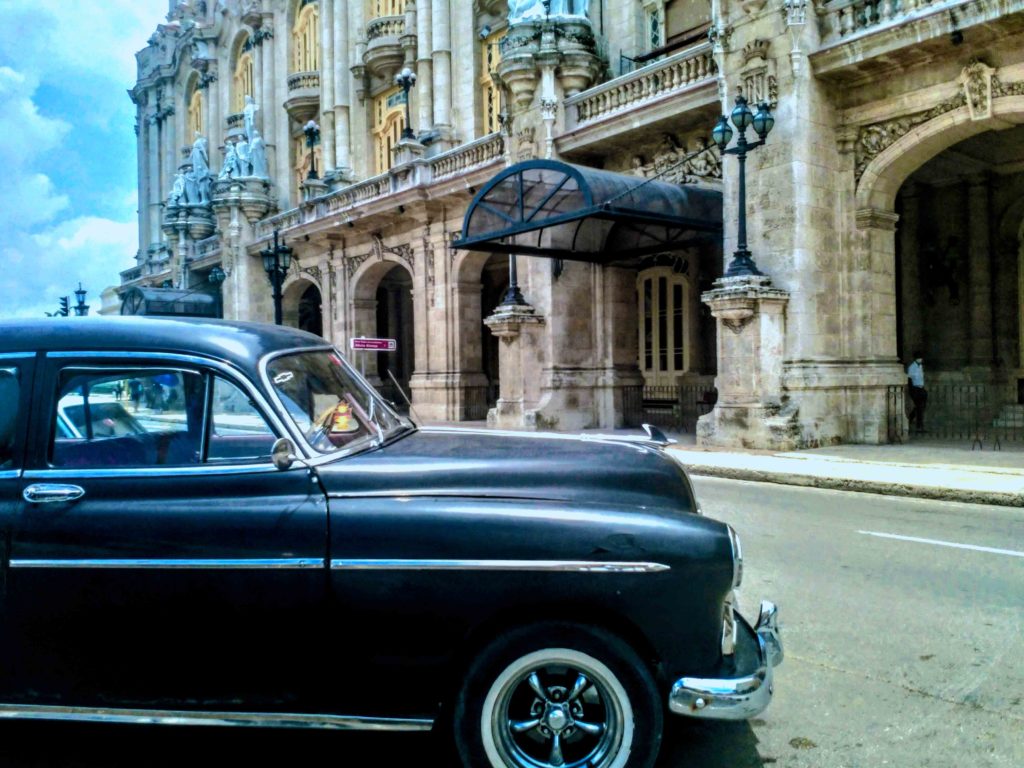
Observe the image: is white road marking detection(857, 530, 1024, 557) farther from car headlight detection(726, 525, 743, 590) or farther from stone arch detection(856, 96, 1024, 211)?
stone arch detection(856, 96, 1024, 211)

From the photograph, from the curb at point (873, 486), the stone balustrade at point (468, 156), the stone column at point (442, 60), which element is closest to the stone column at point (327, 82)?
the stone column at point (442, 60)

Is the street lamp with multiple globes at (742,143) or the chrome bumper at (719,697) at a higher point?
the street lamp with multiple globes at (742,143)

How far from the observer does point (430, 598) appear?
3.03m

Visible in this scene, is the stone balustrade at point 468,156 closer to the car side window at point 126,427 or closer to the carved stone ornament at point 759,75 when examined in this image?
the carved stone ornament at point 759,75

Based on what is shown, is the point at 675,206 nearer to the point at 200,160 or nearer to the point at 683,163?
the point at 683,163

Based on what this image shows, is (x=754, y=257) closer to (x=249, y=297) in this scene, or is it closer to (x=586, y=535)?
(x=586, y=535)

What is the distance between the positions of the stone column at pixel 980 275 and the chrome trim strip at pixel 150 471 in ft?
61.4

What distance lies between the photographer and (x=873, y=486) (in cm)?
1034

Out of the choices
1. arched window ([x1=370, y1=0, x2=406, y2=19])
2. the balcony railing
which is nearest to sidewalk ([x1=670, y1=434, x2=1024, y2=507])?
the balcony railing

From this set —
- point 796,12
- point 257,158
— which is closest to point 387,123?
point 257,158

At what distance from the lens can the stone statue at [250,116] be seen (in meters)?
36.5

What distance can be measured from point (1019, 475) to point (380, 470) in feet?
33.2

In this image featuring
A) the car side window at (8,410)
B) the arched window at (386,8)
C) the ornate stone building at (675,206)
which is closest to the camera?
the car side window at (8,410)

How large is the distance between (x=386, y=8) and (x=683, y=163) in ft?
59.1
